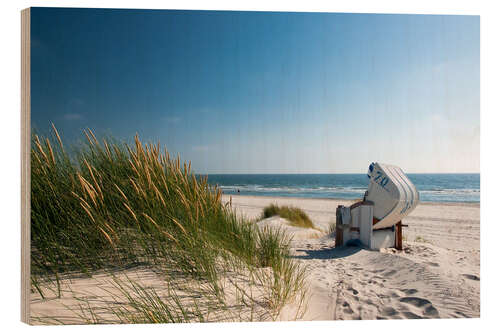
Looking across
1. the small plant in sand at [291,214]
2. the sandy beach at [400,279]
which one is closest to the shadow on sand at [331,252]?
the sandy beach at [400,279]

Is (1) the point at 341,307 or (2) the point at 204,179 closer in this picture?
(1) the point at 341,307

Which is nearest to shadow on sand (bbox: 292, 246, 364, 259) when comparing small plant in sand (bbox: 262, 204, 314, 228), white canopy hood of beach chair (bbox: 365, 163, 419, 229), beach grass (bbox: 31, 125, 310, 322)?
white canopy hood of beach chair (bbox: 365, 163, 419, 229)

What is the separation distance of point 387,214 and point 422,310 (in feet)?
3.60

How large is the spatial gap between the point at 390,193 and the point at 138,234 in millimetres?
2390

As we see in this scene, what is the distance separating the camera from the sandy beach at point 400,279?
2.09 metres

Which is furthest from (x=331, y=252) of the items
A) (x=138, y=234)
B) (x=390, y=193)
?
(x=138, y=234)

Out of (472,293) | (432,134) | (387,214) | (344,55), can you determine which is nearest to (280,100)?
(344,55)

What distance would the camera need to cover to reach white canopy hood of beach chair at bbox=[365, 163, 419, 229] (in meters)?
2.99

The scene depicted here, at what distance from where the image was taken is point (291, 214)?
558cm

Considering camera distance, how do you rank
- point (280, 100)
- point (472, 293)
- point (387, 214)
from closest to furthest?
point (472, 293)
point (280, 100)
point (387, 214)

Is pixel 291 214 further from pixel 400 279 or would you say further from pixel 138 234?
pixel 138 234

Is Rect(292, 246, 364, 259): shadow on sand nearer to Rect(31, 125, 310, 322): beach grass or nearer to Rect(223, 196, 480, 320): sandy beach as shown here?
Rect(223, 196, 480, 320): sandy beach

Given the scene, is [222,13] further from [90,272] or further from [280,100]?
[90,272]

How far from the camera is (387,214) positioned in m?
3.05
